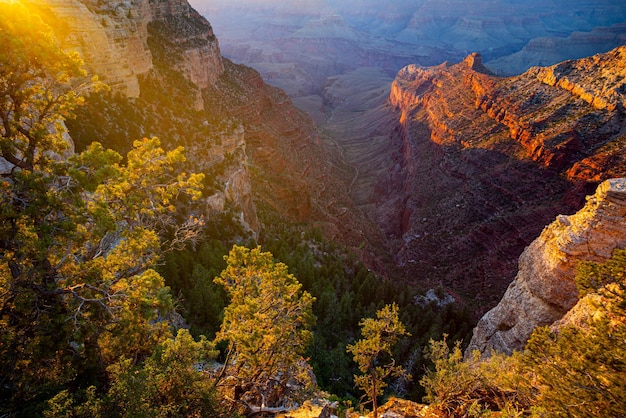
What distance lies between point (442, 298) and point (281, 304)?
124ft

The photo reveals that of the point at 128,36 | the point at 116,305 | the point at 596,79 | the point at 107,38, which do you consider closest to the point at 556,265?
the point at 116,305

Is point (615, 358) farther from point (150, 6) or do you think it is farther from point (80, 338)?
point (150, 6)

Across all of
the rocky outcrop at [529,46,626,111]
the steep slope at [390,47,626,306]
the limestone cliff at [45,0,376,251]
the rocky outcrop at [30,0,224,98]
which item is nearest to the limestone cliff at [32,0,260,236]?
the rocky outcrop at [30,0,224,98]

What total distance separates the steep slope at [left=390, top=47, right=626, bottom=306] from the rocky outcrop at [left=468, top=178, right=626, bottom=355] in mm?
24217

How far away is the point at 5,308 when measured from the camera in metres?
8.34

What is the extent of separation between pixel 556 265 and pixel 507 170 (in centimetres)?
4336

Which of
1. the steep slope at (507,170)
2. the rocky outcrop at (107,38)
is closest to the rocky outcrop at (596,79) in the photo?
the steep slope at (507,170)

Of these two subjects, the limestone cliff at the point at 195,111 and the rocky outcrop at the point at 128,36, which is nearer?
the rocky outcrop at the point at 128,36

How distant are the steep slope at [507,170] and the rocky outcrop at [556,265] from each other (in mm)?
24217

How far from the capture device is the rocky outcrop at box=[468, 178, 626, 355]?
18953 millimetres

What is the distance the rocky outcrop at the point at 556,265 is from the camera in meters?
19.0

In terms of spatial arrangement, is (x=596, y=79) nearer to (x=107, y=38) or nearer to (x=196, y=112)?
(x=196, y=112)

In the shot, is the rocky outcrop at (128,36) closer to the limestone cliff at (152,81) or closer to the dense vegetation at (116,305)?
the limestone cliff at (152,81)

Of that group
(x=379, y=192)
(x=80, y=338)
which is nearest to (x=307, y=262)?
(x=80, y=338)
